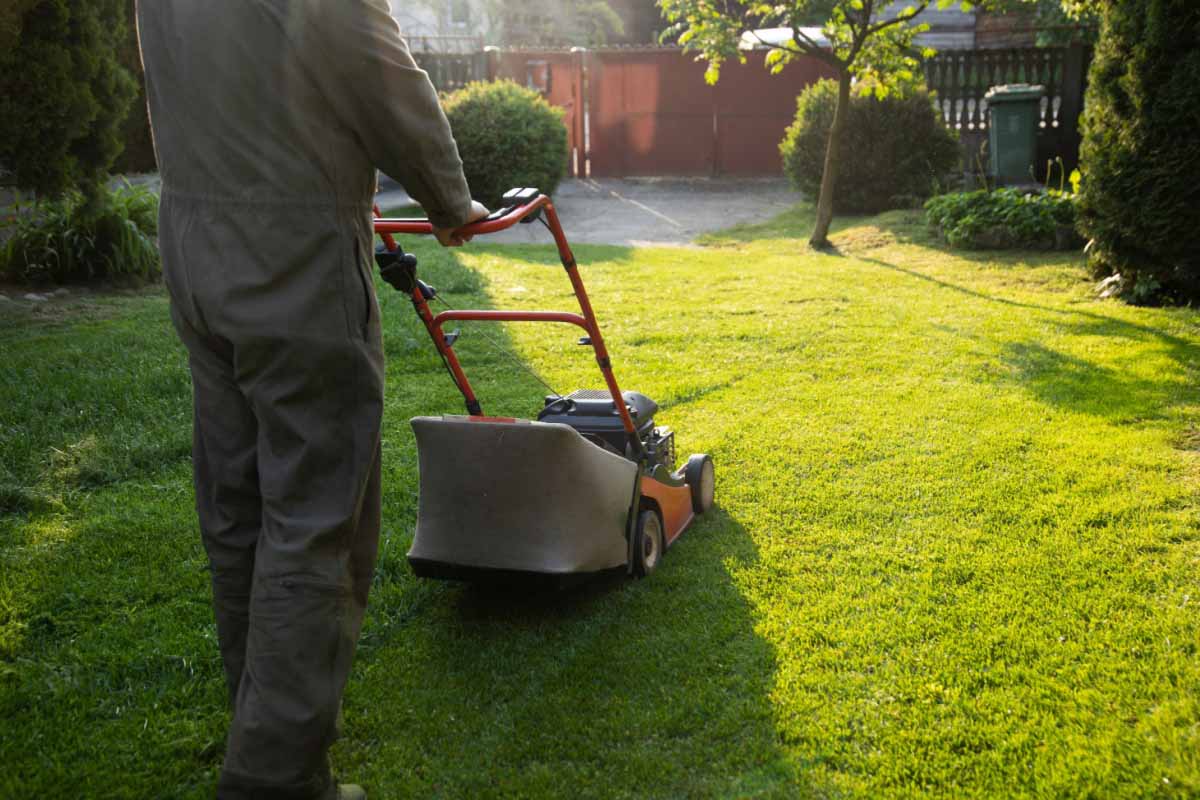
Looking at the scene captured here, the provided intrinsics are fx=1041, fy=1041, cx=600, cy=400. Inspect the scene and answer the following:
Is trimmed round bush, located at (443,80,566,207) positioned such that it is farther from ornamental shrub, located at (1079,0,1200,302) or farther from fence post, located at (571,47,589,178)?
ornamental shrub, located at (1079,0,1200,302)

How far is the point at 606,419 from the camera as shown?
11.8 feet

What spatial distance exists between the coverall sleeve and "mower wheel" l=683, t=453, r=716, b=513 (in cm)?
191

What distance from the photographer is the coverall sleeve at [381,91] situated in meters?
1.90

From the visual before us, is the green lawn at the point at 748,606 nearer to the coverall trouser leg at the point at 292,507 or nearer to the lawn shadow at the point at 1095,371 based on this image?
the lawn shadow at the point at 1095,371

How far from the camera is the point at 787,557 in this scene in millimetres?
3500

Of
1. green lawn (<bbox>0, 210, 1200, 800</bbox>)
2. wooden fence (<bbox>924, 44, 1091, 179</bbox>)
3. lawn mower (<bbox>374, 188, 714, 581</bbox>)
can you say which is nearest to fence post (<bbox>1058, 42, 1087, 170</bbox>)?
wooden fence (<bbox>924, 44, 1091, 179</bbox>)

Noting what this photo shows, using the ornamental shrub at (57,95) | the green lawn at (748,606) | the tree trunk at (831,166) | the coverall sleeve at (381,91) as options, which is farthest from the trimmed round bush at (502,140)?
the coverall sleeve at (381,91)

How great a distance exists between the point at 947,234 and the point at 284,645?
8631mm

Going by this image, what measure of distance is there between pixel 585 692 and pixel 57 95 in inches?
213

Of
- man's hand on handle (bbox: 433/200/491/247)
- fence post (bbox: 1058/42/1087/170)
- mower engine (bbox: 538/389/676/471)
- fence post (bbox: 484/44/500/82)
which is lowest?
mower engine (bbox: 538/389/676/471)

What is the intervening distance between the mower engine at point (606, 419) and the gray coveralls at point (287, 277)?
1485 millimetres

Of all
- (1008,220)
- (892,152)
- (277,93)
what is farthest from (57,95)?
(892,152)

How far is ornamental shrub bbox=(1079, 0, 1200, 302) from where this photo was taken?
6.32 metres

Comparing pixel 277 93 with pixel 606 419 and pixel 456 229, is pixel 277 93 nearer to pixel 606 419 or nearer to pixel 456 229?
pixel 456 229
